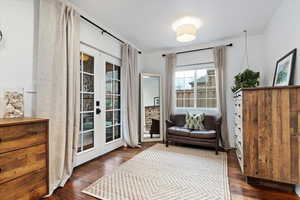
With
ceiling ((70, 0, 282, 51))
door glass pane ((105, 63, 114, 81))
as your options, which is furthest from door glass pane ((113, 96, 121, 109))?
ceiling ((70, 0, 282, 51))

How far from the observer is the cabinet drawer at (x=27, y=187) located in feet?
4.22

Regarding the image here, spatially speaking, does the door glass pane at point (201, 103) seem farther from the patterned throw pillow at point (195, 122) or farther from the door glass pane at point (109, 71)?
the door glass pane at point (109, 71)

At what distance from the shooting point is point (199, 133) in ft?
10.3

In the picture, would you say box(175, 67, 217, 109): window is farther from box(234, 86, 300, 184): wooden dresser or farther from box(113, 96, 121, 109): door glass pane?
box(234, 86, 300, 184): wooden dresser

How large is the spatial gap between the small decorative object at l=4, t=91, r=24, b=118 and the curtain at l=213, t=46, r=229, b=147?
3.60 m

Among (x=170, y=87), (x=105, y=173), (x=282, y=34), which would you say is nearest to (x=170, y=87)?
(x=170, y=87)

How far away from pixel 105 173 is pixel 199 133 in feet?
6.67

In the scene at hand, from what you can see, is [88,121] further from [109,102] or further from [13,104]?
[13,104]

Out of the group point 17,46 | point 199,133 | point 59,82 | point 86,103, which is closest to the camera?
point 17,46

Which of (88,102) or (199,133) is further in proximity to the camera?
(199,133)

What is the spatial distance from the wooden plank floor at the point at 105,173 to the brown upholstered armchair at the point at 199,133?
18.4 inches

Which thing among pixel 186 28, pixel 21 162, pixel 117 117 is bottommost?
pixel 21 162

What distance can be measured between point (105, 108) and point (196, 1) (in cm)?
249

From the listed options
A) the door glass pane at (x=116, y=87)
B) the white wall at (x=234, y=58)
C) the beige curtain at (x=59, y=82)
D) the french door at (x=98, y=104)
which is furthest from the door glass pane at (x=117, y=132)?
the white wall at (x=234, y=58)
